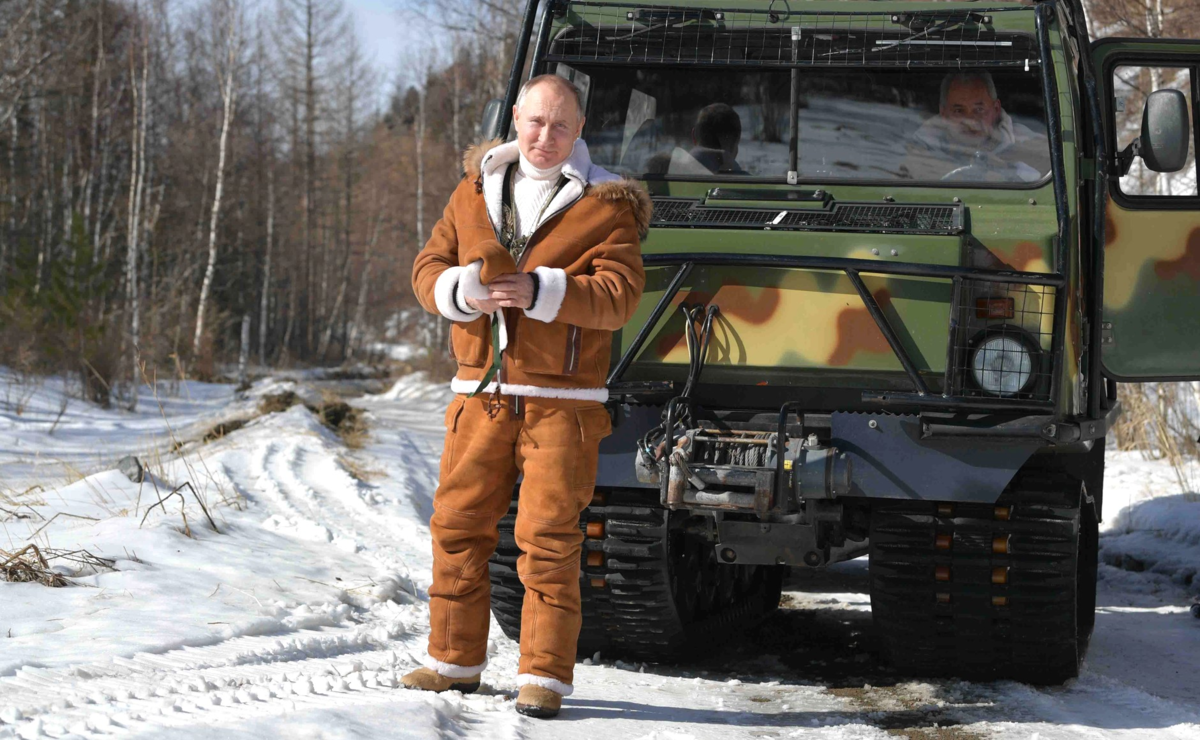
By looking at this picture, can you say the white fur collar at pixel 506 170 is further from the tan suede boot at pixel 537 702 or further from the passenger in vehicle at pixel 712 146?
the passenger in vehicle at pixel 712 146

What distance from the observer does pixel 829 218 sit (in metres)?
4.50

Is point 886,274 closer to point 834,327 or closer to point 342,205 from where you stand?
point 834,327

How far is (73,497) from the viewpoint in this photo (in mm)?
6516

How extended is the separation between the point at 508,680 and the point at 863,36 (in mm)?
2924

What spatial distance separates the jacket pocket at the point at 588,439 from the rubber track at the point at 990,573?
114cm

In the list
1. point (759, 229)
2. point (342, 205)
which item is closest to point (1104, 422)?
Answer: point (759, 229)

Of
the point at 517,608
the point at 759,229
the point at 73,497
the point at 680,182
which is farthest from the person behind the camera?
the point at 73,497

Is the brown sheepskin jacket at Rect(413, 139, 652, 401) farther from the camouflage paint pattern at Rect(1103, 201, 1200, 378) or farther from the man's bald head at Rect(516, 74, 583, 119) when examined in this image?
the camouflage paint pattern at Rect(1103, 201, 1200, 378)

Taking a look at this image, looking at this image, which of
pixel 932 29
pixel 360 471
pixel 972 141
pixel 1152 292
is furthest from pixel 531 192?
pixel 360 471

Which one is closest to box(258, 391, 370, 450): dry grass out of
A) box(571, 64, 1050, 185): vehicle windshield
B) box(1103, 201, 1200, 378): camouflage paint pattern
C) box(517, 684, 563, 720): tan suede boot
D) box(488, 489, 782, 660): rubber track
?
box(571, 64, 1050, 185): vehicle windshield

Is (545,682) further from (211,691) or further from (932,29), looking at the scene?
(932,29)

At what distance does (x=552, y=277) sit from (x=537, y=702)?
118 cm

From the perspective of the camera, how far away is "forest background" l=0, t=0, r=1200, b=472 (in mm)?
18078

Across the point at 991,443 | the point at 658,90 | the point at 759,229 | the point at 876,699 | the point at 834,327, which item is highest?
the point at 658,90
